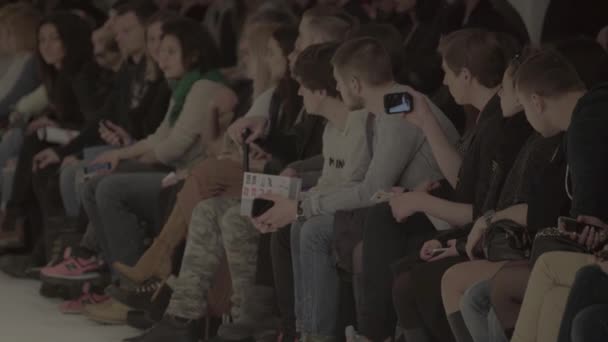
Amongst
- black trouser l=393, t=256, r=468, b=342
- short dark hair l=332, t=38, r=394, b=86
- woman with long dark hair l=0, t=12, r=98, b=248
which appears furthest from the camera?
woman with long dark hair l=0, t=12, r=98, b=248

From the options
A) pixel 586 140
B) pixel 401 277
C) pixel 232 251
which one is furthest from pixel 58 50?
pixel 586 140

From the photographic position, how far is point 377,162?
3738mm

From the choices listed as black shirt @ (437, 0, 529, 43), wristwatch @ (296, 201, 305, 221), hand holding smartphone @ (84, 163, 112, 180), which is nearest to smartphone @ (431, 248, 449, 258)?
wristwatch @ (296, 201, 305, 221)

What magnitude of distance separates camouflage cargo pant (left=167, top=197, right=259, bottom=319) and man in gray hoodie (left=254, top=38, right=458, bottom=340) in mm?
221

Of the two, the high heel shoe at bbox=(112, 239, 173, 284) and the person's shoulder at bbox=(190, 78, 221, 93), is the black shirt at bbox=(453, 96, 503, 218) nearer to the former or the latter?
the high heel shoe at bbox=(112, 239, 173, 284)

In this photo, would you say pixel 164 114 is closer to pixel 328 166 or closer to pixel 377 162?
pixel 328 166

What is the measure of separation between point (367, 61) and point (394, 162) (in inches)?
14.0

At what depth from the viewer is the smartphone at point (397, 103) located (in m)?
3.61

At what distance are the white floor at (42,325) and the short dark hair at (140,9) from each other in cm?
126

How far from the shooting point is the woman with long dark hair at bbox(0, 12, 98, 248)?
6078mm

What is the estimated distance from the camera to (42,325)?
482 centimetres

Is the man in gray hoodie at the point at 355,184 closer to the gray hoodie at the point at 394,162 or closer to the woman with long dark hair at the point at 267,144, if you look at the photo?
the gray hoodie at the point at 394,162

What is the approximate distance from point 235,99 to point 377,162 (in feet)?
4.79

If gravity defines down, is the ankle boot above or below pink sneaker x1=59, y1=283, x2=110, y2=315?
above
